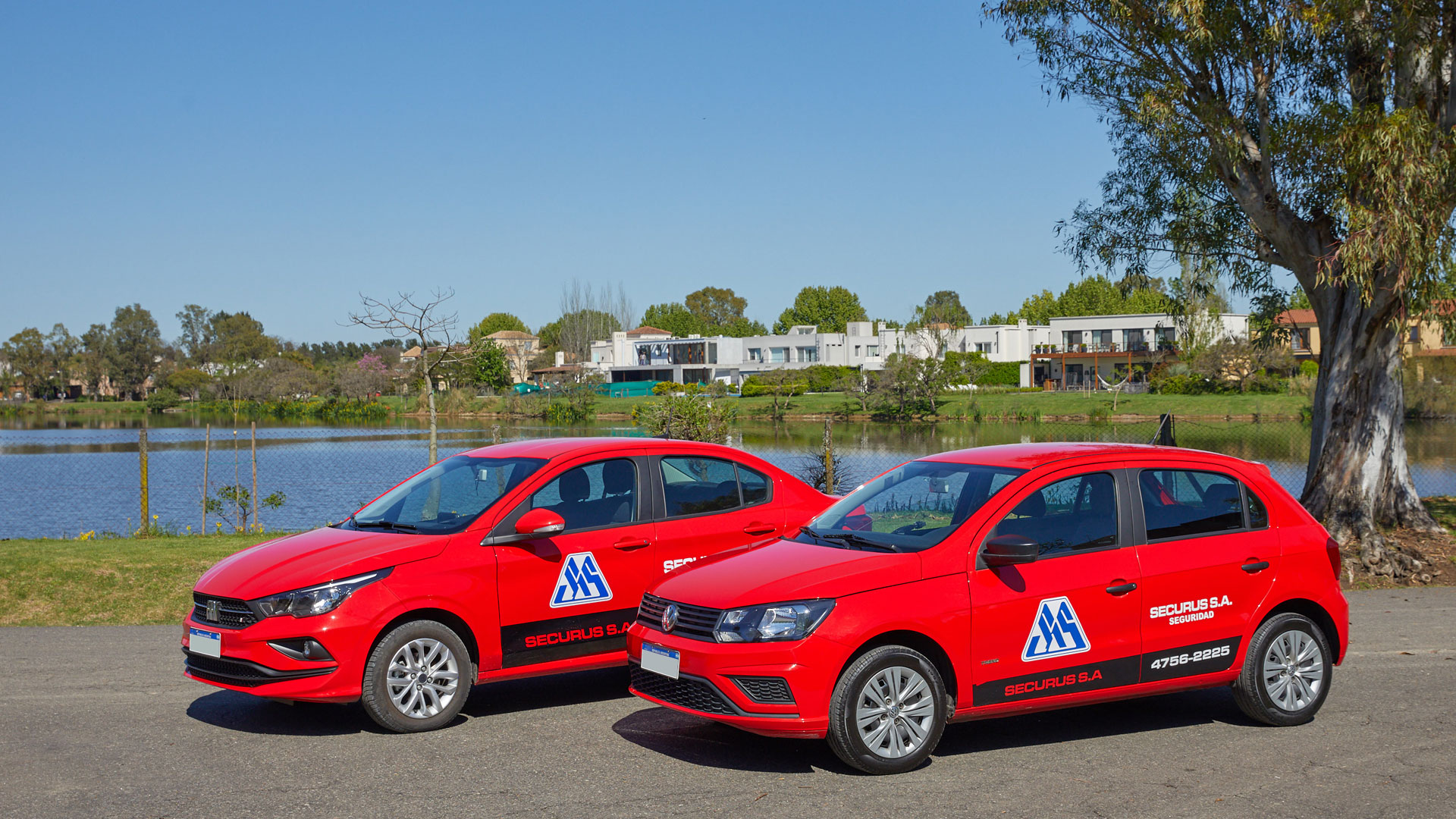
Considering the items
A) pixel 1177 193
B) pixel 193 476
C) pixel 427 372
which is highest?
pixel 1177 193

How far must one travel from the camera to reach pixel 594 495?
8102 mm

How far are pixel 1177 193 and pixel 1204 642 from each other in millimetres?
12836

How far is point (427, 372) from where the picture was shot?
1830 centimetres

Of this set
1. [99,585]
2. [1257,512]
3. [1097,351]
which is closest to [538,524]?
[1257,512]

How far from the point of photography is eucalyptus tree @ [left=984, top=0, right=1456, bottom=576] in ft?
44.1

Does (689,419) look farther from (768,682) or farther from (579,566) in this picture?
(768,682)

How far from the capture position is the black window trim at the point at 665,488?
326 inches

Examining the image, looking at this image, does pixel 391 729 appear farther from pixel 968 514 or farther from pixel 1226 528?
pixel 1226 528

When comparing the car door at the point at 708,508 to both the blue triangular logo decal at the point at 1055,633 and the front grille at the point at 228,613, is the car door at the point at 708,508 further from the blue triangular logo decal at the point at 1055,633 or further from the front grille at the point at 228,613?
the front grille at the point at 228,613

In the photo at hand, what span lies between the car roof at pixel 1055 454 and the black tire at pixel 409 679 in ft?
10.4

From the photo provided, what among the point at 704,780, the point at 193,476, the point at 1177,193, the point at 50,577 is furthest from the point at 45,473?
the point at 704,780

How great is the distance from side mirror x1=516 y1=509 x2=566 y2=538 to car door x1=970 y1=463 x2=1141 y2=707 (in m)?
2.61

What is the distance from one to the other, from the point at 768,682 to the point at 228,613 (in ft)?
11.1

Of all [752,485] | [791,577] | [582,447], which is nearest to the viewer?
[791,577]
